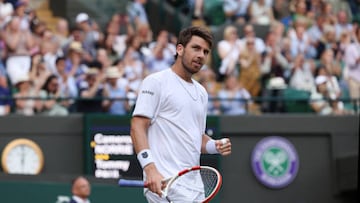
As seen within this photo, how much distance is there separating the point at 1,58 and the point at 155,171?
822 centimetres

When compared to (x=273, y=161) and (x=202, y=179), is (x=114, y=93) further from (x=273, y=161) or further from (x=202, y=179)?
(x=202, y=179)

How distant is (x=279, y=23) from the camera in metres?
17.5

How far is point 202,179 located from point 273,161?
7719mm

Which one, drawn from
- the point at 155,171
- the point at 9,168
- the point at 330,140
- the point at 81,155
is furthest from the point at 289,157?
the point at 155,171

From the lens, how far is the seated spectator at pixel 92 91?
14.4m

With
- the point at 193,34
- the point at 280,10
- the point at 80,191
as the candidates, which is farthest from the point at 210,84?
the point at 193,34

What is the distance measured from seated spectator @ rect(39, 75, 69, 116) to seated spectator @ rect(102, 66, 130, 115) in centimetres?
62

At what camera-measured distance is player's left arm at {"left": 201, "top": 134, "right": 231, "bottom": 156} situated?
6961 mm

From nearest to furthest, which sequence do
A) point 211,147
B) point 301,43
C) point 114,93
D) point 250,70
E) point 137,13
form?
1. point 211,147
2. point 114,93
3. point 250,70
4. point 301,43
5. point 137,13

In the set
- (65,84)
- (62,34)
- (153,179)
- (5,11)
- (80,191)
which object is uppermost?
(5,11)

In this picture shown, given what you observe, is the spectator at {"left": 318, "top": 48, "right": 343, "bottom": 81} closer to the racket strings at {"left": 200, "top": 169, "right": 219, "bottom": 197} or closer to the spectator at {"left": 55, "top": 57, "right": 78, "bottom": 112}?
the spectator at {"left": 55, "top": 57, "right": 78, "bottom": 112}

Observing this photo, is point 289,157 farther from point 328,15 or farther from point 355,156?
point 328,15

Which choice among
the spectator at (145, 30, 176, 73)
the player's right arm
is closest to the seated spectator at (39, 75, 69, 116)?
the spectator at (145, 30, 176, 73)

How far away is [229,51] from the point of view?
15.7 m
